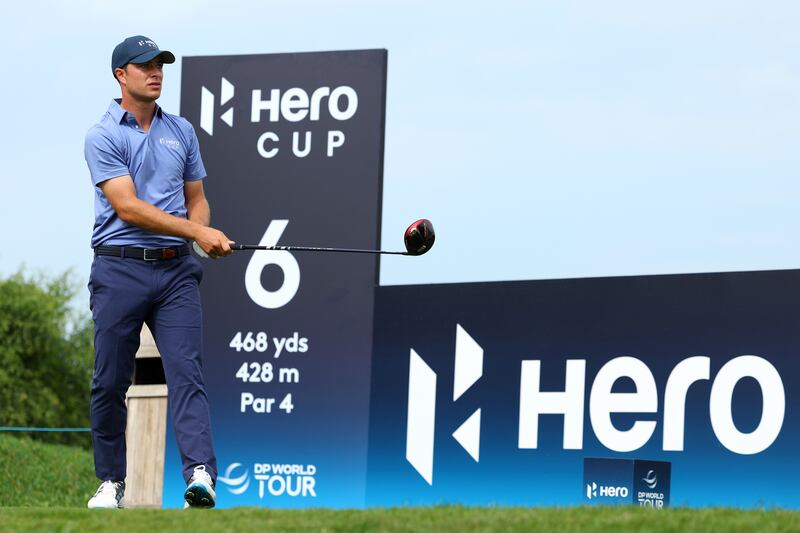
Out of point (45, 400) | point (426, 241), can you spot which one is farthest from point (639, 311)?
point (45, 400)

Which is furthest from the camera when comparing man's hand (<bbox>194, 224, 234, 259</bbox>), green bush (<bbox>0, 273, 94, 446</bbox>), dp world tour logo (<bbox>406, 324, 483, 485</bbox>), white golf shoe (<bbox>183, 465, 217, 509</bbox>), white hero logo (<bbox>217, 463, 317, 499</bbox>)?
green bush (<bbox>0, 273, 94, 446</bbox>)

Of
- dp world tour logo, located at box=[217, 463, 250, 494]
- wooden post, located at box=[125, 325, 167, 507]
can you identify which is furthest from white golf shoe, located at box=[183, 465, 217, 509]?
wooden post, located at box=[125, 325, 167, 507]

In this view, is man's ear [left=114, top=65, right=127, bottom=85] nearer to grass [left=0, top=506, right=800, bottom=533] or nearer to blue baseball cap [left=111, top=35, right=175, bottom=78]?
blue baseball cap [left=111, top=35, right=175, bottom=78]

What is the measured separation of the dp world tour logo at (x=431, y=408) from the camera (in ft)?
27.9

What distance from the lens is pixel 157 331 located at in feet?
19.3

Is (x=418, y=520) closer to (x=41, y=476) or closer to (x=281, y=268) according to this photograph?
(x=281, y=268)

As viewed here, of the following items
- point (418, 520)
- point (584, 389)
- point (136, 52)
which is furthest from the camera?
point (584, 389)

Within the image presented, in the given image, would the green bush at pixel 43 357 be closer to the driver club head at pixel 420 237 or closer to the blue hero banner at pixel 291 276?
the blue hero banner at pixel 291 276

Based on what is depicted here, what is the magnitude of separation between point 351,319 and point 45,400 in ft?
90.2

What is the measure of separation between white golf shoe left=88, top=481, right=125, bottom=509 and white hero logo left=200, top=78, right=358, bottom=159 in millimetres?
3916

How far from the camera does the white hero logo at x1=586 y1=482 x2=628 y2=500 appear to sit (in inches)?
307

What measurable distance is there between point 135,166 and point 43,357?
3135 centimetres

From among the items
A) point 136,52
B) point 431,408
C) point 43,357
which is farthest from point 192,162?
point 43,357

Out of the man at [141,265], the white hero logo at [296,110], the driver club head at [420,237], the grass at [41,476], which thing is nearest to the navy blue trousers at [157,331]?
the man at [141,265]
